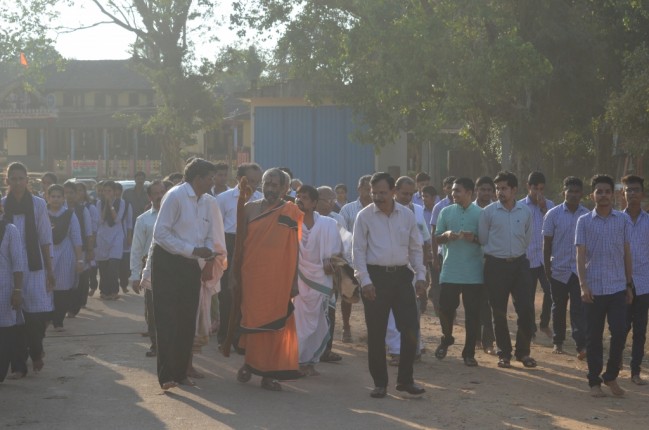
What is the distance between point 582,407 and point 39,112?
58.5 meters

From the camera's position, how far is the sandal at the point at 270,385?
989 cm

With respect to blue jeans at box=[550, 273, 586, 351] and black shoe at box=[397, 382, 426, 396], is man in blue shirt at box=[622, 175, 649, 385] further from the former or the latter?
black shoe at box=[397, 382, 426, 396]

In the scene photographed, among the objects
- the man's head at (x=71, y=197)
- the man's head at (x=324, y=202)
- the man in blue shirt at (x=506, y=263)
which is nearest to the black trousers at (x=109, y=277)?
the man's head at (x=71, y=197)

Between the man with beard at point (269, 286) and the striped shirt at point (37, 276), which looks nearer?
the man with beard at point (269, 286)

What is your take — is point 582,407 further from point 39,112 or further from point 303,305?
point 39,112

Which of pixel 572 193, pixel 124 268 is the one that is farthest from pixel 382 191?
pixel 124 268

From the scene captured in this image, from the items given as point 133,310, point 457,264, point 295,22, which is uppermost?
point 295,22

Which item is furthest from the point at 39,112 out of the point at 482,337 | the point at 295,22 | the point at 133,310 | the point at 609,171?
the point at 482,337

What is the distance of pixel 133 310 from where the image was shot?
1670 cm

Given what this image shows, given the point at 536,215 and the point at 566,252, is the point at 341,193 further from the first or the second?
the point at 566,252

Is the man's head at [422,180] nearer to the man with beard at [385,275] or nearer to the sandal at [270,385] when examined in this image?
the man with beard at [385,275]

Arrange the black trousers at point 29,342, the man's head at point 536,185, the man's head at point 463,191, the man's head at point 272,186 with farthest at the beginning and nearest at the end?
the man's head at point 536,185, the man's head at point 463,191, the black trousers at point 29,342, the man's head at point 272,186

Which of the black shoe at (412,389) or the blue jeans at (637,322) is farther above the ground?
the blue jeans at (637,322)

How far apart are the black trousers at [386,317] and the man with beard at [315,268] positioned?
137cm
